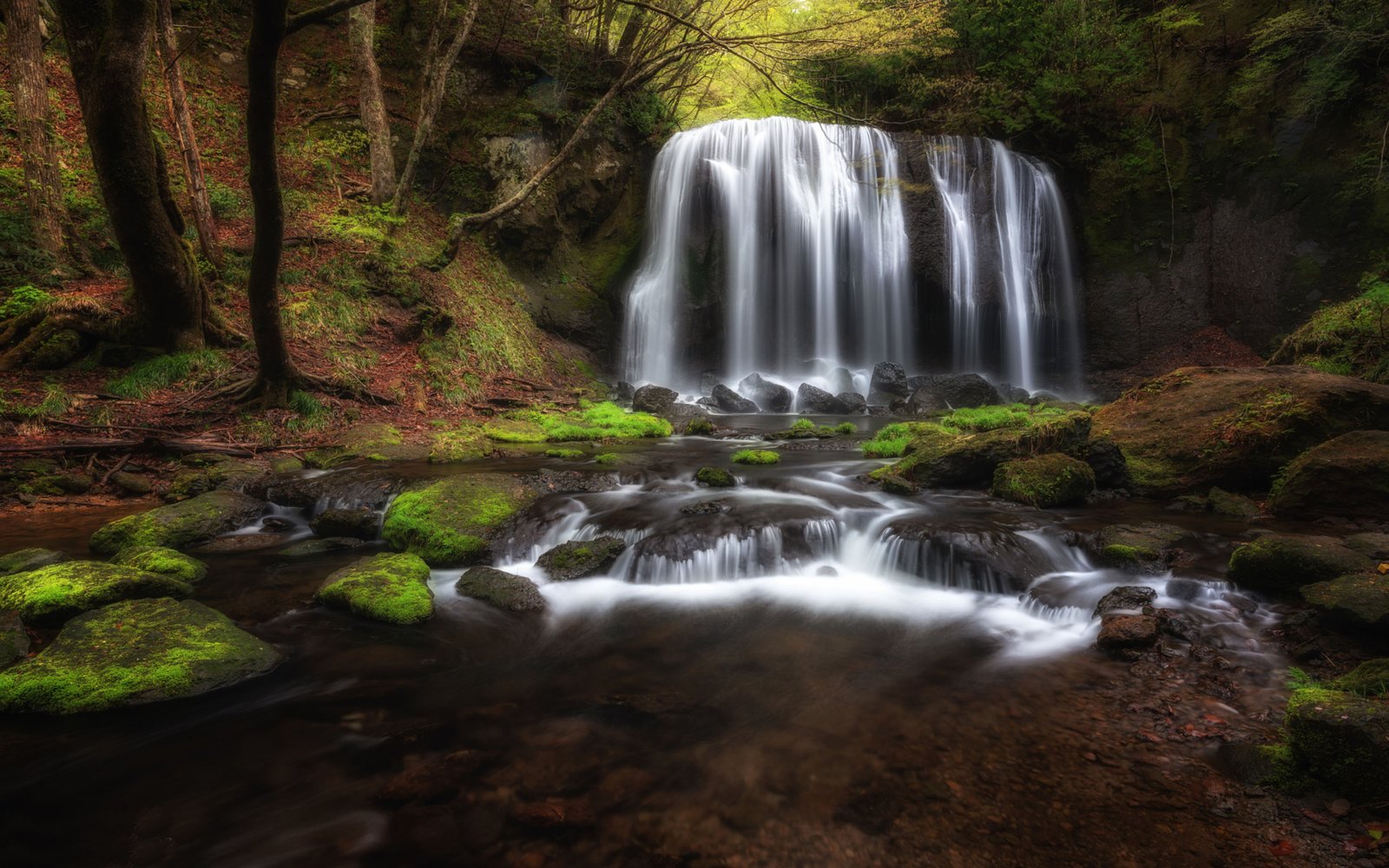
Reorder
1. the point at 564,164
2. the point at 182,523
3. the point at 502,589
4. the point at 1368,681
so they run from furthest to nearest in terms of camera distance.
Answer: the point at 564,164 → the point at 182,523 → the point at 502,589 → the point at 1368,681

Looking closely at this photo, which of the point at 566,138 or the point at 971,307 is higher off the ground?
the point at 566,138

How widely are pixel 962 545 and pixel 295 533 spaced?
6.45 m

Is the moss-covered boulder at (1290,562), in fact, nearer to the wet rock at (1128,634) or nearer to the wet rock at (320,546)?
the wet rock at (1128,634)

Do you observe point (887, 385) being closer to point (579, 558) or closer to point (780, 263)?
point (780, 263)

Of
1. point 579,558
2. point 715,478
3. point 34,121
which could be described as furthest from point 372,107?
point 579,558

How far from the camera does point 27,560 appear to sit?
4441 mm

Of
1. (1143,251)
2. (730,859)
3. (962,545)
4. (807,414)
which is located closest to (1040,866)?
(730,859)

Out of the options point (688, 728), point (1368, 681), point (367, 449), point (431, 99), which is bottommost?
point (688, 728)

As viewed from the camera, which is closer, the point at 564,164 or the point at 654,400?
the point at 654,400

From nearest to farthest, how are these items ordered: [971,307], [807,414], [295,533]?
[295,533]
[807,414]
[971,307]

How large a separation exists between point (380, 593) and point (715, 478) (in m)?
4.11

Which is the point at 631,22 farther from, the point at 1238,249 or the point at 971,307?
the point at 1238,249

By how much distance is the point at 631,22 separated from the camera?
13984 millimetres

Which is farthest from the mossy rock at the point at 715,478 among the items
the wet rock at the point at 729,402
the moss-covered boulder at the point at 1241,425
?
the wet rock at the point at 729,402
